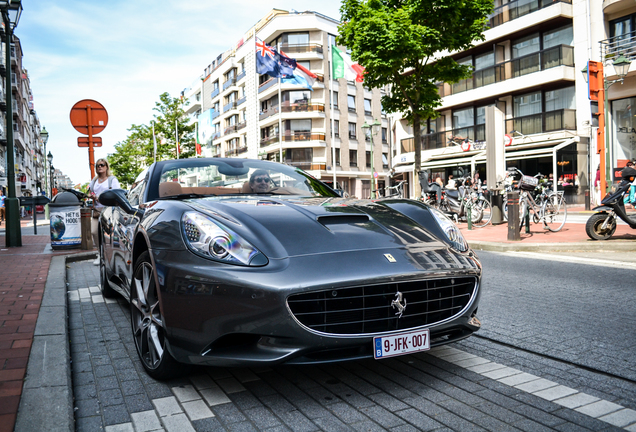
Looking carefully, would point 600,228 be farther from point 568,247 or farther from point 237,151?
point 237,151

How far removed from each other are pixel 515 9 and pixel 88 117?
25.2 meters

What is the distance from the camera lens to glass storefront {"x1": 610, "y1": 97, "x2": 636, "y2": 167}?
23.9m

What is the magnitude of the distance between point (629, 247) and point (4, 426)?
9289 mm

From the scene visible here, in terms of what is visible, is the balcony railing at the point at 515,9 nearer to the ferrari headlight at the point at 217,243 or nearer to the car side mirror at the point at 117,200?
the car side mirror at the point at 117,200

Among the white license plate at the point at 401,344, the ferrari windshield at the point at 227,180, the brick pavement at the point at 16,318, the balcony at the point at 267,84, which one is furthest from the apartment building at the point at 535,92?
the balcony at the point at 267,84

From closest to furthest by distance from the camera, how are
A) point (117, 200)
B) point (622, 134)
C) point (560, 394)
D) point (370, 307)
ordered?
point (370, 307)
point (560, 394)
point (117, 200)
point (622, 134)

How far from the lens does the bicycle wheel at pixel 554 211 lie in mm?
12148

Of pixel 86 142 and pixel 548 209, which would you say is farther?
pixel 548 209

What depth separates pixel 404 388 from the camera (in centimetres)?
279

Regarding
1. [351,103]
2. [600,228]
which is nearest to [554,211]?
[600,228]

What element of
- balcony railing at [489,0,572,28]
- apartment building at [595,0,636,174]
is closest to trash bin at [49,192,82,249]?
apartment building at [595,0,636,174]

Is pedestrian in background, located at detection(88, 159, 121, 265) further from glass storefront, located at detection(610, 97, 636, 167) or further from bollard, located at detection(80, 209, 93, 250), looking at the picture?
glass storefront, located at detection(610, 97, 636, 167)

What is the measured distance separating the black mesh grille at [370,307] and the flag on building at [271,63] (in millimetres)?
30523

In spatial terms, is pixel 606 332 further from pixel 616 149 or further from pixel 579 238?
pixel 616 149
